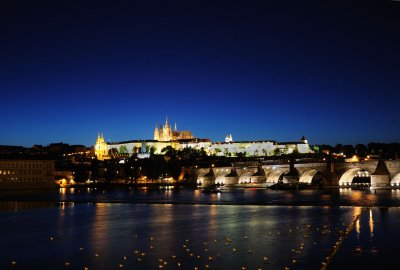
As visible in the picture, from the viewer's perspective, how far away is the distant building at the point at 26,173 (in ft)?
212

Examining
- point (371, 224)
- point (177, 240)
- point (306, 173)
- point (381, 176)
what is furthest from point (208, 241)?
point (306, 173)

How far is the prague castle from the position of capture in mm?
132625

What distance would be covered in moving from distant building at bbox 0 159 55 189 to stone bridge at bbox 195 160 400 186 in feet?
68.7

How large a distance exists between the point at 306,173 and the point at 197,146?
85597 mm

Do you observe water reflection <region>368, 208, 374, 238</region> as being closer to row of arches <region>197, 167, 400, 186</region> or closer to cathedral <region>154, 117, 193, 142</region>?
row of arches <region>197, 167, 400, 186</region>

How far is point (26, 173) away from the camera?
6694cm

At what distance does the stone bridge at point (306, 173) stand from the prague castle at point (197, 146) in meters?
53.7

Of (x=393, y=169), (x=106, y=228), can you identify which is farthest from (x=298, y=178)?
(x=106, y=228)

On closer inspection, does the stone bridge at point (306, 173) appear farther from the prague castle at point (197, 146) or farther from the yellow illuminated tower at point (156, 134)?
the yellow illuminated tower at point (156, 134)

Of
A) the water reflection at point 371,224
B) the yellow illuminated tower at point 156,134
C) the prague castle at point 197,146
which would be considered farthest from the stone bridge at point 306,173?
the yellow illuminated tower at point 156,134

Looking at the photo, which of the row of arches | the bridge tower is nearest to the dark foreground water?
the bridge tower

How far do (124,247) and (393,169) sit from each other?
113 ft

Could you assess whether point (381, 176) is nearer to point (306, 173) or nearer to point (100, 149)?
point (306, 173)

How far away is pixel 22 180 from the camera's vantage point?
6612 centimetres
